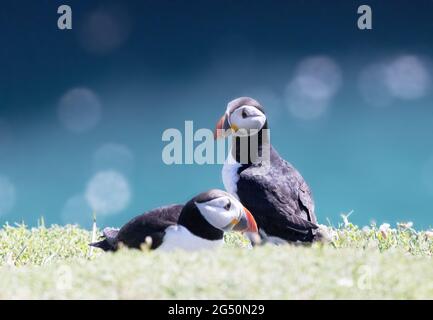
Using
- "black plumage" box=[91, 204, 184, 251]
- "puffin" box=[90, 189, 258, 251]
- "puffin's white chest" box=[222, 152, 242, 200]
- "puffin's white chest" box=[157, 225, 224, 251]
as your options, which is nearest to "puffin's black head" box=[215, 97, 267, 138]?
"puffin's white chest" box=[222, 152, 242, 200]

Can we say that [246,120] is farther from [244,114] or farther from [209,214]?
[209,214]

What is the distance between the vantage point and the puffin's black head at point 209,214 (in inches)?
243

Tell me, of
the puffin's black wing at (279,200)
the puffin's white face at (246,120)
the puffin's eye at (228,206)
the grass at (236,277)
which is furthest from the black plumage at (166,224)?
the puffin's white face at (246,120)

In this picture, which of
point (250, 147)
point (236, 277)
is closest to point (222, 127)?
point (250, 147)

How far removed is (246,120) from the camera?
300 inches

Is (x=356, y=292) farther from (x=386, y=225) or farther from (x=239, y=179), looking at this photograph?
(x=386, y=225)

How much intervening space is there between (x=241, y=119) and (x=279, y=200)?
Answer: 3.49 ft

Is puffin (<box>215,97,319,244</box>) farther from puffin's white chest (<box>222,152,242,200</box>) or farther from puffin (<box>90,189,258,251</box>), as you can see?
puffin (<box>90,189,258,251</box>)

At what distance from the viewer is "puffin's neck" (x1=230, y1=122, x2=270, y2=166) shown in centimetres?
766

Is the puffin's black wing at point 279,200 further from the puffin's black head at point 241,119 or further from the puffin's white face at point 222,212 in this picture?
the puffin's white face at point 222,212

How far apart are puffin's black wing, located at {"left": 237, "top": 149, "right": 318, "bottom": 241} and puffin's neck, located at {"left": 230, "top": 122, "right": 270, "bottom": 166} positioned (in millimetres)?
138

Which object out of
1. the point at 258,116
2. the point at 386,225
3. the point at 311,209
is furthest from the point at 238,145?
the point at 386,225

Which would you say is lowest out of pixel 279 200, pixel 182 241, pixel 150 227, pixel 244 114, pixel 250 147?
pixel 182 241

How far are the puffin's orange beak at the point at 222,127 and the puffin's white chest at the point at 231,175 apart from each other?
318 millimetres
